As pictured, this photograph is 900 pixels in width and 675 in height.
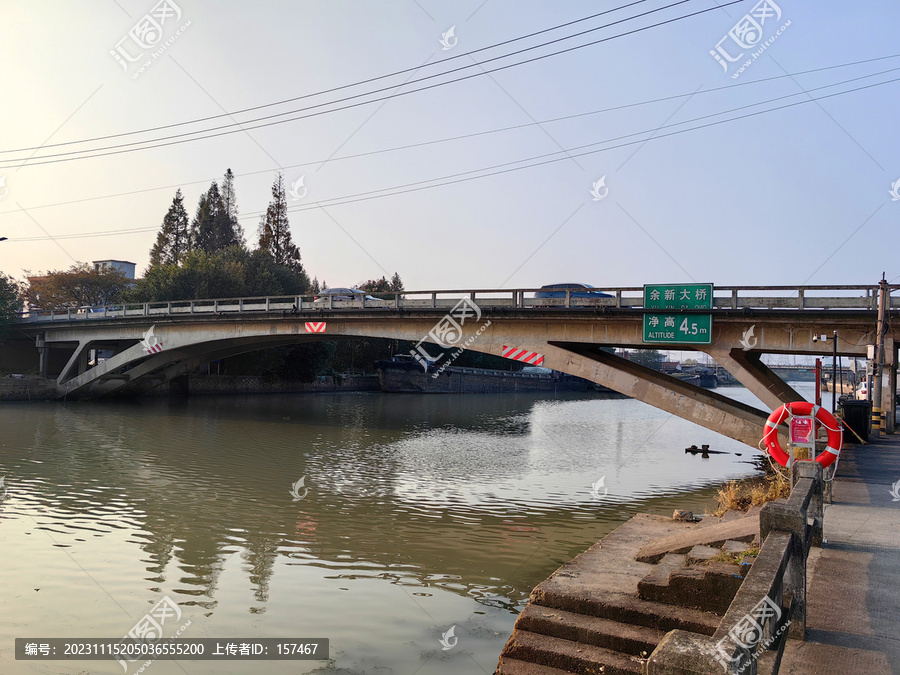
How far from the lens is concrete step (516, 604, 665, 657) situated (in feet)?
21.2

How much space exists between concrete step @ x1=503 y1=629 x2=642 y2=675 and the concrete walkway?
5.27 ft

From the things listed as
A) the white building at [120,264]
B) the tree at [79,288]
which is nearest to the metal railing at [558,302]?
the tree at [79,288]

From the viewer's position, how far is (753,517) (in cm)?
895

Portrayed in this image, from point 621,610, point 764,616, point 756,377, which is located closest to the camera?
point 764,616

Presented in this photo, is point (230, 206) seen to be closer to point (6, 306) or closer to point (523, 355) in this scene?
point (6, 306)

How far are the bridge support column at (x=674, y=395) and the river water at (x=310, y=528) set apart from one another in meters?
1.96

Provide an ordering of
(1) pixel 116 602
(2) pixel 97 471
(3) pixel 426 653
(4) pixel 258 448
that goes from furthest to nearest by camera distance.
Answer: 1. (4) pixel 258 448
2. (2) pixel 97 471
3. (1) pixel 116 602
4. (3) pixel 426 653

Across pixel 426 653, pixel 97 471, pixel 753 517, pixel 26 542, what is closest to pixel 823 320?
pixel 753 517

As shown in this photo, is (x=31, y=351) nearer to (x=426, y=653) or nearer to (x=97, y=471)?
(x=97, y=471)

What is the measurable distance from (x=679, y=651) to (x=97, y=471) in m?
20.1

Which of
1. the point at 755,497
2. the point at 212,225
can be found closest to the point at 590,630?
the point at 755,497

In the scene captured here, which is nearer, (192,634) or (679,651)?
(679,651)

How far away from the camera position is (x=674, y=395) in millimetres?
21500
